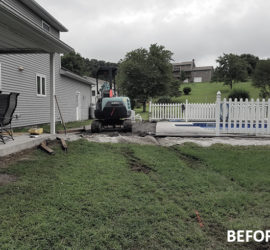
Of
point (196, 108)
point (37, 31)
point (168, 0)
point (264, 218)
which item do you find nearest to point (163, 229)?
point (264, 218)

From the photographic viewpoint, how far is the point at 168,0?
10.8 metres

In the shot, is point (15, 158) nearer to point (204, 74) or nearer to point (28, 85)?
point (28, 85)

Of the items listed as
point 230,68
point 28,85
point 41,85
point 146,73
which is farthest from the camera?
point 230,68

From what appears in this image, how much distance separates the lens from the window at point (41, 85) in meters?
11.3

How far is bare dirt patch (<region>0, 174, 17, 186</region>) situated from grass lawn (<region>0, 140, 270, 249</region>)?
0.31 feet

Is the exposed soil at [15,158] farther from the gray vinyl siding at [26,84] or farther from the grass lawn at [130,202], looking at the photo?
the gray vinyl siding at [26,84]

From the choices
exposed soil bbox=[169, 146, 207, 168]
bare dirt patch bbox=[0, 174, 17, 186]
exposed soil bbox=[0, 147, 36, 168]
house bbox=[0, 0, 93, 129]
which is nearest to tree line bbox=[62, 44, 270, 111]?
house bbox=[0, 0, 93, 129]

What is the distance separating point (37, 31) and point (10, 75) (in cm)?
457

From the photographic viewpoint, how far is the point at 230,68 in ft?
111

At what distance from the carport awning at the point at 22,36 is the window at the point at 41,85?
13.1 feet

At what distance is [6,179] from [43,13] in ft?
36.6

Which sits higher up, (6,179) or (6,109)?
(6,109)

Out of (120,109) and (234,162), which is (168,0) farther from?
(234,162)

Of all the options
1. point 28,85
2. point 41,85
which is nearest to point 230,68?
point 41,85
